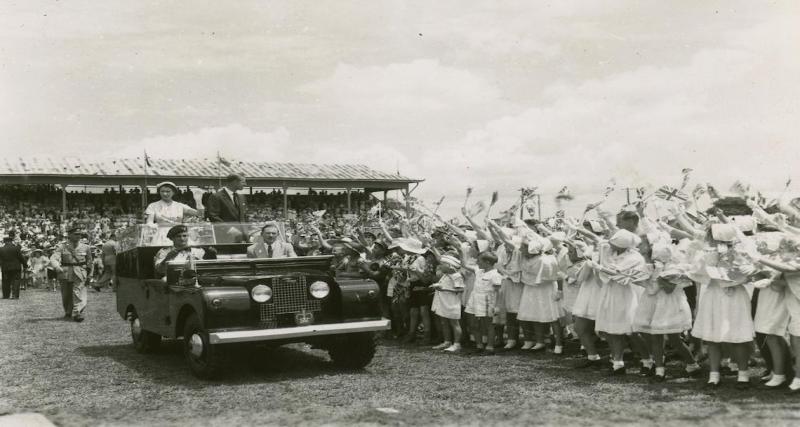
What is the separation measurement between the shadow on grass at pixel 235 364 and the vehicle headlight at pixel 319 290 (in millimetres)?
977

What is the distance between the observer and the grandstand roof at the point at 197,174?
3335 cm

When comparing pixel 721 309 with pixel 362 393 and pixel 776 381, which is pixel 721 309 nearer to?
pixel 776 381

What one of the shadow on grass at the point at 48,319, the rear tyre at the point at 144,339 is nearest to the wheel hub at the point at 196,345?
the rear tyre at the point at 144,339

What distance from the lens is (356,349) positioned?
915cm

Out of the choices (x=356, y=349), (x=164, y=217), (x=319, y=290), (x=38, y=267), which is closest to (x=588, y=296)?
(x=356, y=349)

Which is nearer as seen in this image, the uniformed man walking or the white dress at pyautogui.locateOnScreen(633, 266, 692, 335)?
the white dress at pyautogui.locateOnScreen(633, 266, 692, 335)

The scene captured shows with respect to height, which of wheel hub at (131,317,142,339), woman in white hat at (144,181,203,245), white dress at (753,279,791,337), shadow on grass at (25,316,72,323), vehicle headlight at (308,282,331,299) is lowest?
shadow on grass at (25,316,72,323)

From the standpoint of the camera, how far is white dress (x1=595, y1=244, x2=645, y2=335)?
325 inches

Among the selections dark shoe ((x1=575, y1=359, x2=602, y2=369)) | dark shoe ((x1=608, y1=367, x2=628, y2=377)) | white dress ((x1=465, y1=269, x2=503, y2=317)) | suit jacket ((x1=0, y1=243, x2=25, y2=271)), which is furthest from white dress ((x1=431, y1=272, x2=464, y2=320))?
suit jacket ((x1=0, y1=243, x2=25, y2=271))

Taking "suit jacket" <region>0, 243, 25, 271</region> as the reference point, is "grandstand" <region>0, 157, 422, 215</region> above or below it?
above

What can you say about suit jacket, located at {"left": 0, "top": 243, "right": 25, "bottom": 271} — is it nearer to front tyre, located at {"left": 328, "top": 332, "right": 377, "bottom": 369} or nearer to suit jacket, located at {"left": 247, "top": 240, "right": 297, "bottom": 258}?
suit jacket, located at {"left": 247, "top": 240, "right": 297, "bottom": 258}

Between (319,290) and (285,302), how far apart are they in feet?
1.37

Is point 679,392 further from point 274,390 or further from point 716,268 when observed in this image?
point 274,390

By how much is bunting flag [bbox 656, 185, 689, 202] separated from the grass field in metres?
2.11
